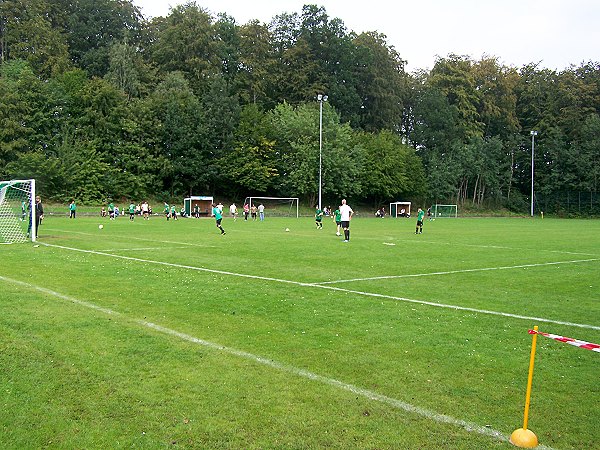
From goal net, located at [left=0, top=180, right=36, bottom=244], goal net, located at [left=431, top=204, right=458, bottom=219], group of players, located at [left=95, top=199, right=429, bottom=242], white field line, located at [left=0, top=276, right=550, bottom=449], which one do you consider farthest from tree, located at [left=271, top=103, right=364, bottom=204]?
white field line, located at [left=0, top=276, right=550, bottom=449]

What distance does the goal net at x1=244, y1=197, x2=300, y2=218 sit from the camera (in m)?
68.2

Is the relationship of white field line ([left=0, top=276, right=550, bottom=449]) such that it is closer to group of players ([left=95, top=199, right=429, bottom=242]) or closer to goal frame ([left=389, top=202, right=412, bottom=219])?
group of players ([left=95, top=199, right=429, bottom=242])

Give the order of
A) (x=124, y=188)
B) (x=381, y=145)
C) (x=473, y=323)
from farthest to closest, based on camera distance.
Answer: (x=381, y=145) → (x=124, y=188) → (x=473, y=323)

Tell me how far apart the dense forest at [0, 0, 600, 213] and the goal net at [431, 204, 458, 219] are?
3201mm

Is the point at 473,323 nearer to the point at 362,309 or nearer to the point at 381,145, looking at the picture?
the point at 362,309

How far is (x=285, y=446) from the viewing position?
4562mm

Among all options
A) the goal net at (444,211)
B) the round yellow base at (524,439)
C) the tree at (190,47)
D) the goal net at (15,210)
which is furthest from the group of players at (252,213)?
the tree at (190,47)

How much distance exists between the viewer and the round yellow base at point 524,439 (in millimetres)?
4586

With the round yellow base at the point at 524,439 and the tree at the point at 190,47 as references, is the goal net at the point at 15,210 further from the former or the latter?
the tree at the point at 190,47

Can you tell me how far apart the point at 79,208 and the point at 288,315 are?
5591 centimetres

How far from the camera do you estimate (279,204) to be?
70125 millimetres

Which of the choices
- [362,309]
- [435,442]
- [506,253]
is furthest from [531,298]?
[506,253]

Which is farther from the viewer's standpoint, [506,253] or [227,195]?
[227,195]

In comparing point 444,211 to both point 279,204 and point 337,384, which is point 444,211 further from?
point 337,384
